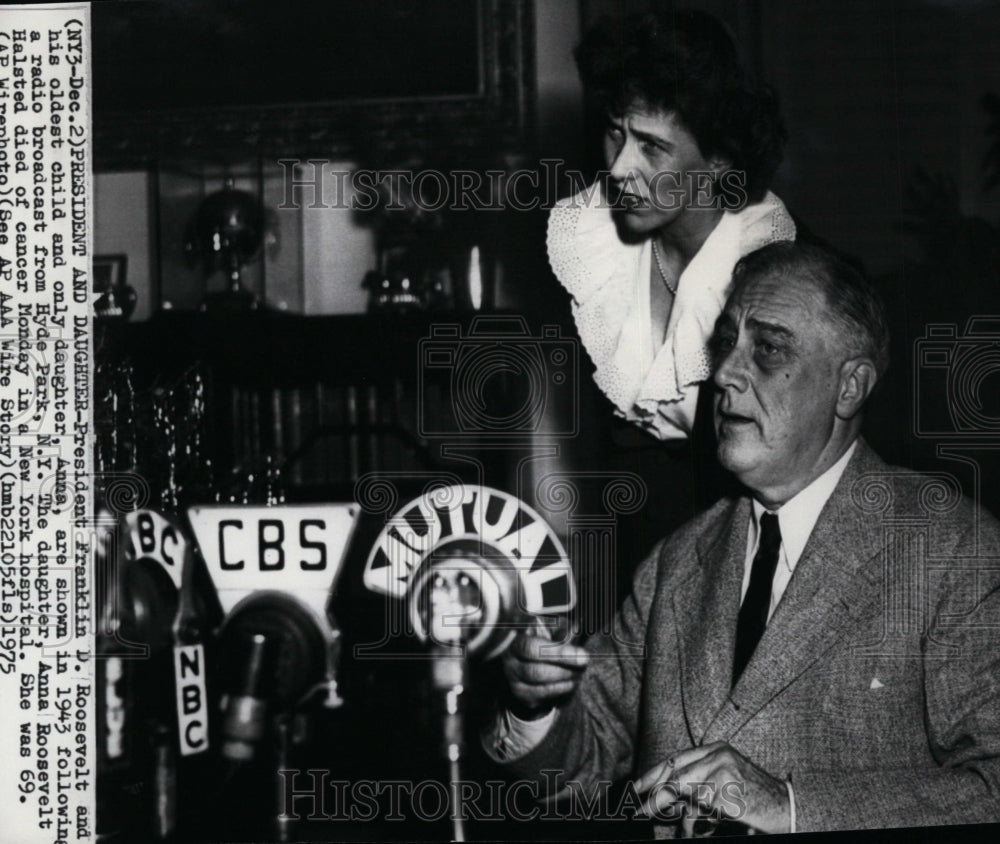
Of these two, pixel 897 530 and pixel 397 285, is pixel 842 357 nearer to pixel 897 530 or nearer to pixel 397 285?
pixel 897 530

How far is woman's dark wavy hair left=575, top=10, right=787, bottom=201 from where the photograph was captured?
7.50 ft

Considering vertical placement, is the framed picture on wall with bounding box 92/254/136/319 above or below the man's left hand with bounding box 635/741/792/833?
above

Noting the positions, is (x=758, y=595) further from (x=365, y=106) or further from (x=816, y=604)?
(x=365, y=106)

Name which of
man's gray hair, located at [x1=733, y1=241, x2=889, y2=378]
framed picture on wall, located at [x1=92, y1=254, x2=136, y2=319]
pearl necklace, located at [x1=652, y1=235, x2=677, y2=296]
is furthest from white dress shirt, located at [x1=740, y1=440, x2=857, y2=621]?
framed picture on wall, located at [x1=92, y1=254, x2=136, y2=319]

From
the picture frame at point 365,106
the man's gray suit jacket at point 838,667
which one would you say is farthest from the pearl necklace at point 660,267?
the man's gray suit jacket at point 838,667

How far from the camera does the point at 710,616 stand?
225 cm

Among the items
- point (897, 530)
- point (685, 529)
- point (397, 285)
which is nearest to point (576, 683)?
point (685, 529)

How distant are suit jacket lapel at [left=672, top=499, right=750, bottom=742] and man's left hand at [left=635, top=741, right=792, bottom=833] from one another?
5 cm

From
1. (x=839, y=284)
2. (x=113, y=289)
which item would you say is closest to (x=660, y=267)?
(x=839, y=284)

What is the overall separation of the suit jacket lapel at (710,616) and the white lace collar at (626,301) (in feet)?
0.77

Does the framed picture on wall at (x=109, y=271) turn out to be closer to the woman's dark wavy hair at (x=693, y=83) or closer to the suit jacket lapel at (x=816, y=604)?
the woman's dark wavy hair at (x=693, y=83)

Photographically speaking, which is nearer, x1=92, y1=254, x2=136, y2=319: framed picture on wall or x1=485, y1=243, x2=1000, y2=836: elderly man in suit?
x1=485, y1=243, x2=1000, y2=836: elderly man in suit

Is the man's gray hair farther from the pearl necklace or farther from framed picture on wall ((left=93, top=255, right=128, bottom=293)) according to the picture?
framed picture on wall ((left=93, top=255, right=128, bottom=293))

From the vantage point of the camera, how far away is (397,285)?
2324mm
